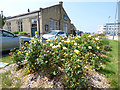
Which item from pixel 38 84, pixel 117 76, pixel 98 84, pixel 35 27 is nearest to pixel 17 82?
pixel 38 84

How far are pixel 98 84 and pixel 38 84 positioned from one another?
62.8 inches

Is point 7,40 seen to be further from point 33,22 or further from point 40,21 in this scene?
point 33,22

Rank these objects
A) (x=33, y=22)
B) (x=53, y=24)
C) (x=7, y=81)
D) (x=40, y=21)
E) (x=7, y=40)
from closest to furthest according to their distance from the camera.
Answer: (x=7, y=81) < (x=7, y=40) < (x=40, y=21) < (x=33, y=22) < (x=53, y=24)

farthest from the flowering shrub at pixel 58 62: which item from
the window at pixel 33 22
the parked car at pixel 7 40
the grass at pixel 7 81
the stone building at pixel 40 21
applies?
the window at pixel 33 22

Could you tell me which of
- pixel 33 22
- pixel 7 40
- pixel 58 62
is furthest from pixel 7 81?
pixel 33 22

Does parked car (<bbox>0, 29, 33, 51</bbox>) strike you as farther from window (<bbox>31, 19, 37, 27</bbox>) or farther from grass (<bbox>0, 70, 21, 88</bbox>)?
window (<bbox>31, 19, 37, 27</bbox>)

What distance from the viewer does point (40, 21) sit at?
14.7m

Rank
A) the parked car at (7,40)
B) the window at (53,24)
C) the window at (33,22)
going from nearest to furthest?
1. the parked car at (7,40)
2. the window at (33,22)
3. the window at (53,24)

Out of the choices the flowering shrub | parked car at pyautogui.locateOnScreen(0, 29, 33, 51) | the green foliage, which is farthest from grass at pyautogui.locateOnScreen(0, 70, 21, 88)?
parked car at pyautogui.locateOnScreen(0, 29, 33, 51)

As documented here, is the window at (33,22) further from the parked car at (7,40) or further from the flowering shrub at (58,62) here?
the flowering shrub at (58,62)

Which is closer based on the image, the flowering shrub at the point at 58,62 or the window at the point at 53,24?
the flowering shrub at the point at 58,62

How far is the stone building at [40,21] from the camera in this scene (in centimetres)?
1492

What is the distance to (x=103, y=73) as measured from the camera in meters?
2.85

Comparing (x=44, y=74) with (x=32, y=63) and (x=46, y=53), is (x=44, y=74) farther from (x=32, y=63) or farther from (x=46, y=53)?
(x=46, y=53)
